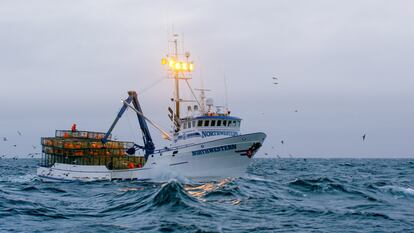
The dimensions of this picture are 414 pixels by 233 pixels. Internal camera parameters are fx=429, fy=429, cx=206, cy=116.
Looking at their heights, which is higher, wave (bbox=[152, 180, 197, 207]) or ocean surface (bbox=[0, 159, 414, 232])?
wave (bbox=[152, 180, 197, 207])

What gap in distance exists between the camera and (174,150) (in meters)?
43.2

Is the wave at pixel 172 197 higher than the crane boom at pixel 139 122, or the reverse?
the crane boom at pixel 139 122

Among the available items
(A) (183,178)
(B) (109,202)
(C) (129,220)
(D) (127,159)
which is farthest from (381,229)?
(D) (127,159)

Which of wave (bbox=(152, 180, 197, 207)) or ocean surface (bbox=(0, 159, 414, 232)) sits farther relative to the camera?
wave (bbox=(152, 180, 197, 207))

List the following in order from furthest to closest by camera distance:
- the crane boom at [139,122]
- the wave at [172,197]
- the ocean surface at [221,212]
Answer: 1. the crane boom at [139,122]
2. the wave at [172,197]
3. the ocean surface at [221,212]

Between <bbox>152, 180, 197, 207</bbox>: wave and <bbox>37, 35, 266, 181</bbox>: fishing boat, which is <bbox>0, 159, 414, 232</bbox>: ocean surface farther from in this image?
<bbox>37, 35, 266, 181</bbox>: fishing boat

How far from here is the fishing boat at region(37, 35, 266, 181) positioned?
4144 cm

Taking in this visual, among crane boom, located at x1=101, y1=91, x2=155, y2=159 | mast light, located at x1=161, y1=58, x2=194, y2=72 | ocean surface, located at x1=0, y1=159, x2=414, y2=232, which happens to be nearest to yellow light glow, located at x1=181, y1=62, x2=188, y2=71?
mast light, located at x1=161, y1=58, x2=194, y2=72

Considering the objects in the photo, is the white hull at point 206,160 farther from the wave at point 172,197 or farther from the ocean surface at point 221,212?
the wave at point 172,197

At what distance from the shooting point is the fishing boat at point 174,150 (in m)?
41.4

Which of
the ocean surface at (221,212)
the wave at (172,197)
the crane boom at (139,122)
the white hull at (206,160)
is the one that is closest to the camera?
the ocean surface at (221,212)

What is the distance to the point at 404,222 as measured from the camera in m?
19.1

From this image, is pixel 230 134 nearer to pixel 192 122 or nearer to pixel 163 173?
pixel 192 122


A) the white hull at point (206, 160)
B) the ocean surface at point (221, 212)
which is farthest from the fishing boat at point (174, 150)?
the ocean surface at point (221, 212)
